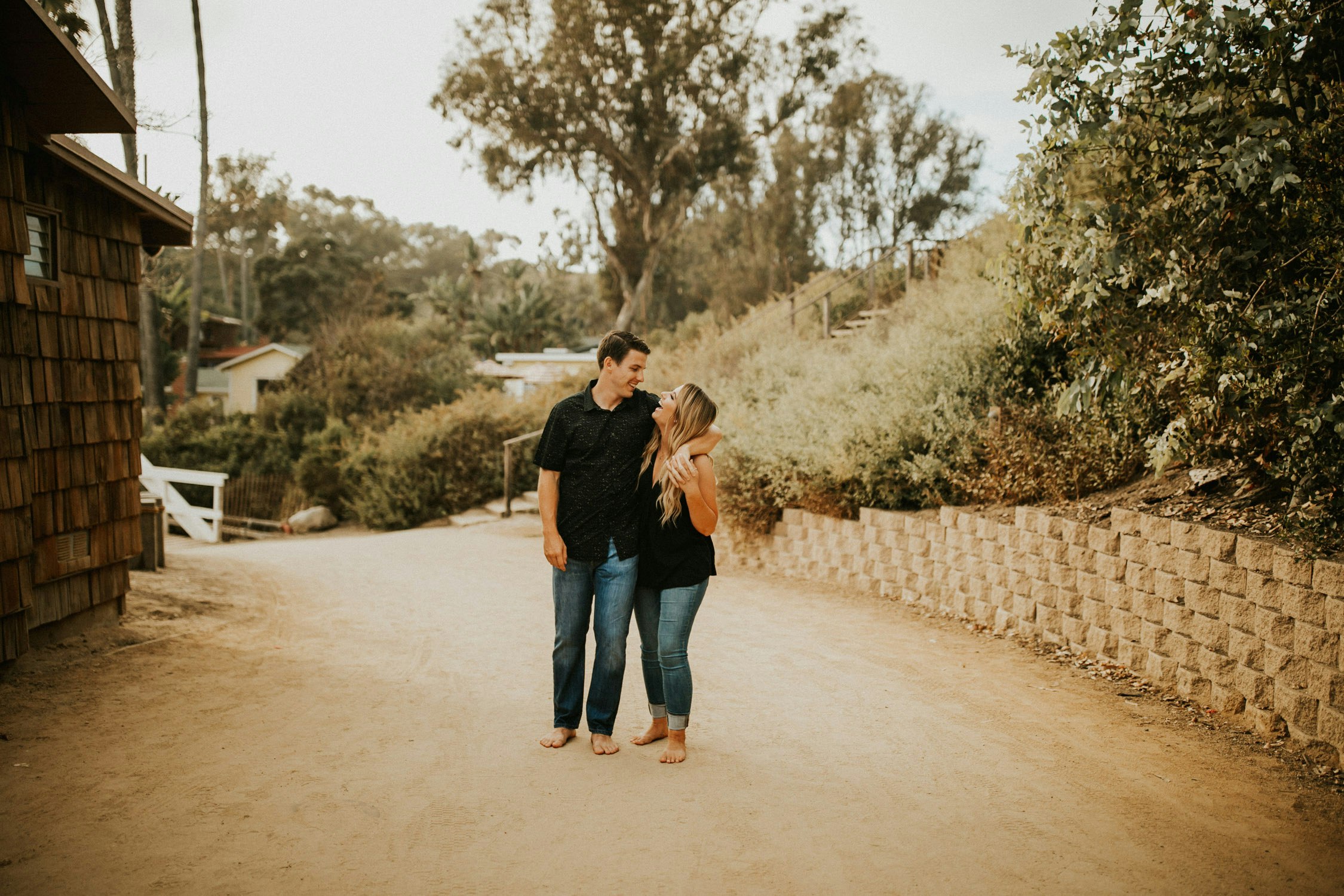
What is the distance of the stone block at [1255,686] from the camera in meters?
4.80

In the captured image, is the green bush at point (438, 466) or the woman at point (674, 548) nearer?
the woman at point (674, 548)

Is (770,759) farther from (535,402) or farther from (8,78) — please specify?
(535,402)

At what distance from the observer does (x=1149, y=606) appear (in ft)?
18.9

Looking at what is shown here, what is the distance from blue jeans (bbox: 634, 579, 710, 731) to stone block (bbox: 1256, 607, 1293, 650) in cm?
300

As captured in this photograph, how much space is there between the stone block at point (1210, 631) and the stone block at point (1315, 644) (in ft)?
1.72

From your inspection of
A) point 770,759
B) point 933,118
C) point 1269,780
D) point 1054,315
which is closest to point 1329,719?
point 1269,780

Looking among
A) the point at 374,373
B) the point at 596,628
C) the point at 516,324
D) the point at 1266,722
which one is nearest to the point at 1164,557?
the point at 1266,722

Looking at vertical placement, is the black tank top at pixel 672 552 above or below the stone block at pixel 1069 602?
above

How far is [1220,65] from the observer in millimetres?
5355

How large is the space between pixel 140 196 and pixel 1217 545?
7.86m

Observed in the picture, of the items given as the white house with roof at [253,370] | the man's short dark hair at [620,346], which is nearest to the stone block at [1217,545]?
the man's short dark hair at [620,346]

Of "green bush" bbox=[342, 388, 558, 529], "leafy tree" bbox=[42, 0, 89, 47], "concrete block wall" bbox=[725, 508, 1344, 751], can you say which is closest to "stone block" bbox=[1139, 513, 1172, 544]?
"concrete block wall" bbox=[725, 508, 1344, 751]

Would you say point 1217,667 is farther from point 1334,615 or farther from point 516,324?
point 516,324

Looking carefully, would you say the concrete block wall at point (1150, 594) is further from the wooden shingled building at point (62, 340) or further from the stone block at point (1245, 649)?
the wooden shingled building at point (62, 340)
